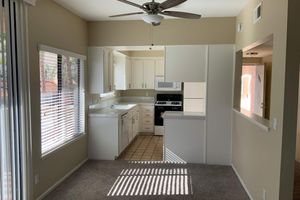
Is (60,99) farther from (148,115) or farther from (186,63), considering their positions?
(148,115)

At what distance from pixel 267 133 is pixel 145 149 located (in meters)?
3.50

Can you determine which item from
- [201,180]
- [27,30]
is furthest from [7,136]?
[201,180]

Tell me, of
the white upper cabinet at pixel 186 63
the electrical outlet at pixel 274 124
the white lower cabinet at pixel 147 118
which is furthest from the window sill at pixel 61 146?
the electrical outlet at pixel 274 124

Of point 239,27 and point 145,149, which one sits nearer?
point 239,27

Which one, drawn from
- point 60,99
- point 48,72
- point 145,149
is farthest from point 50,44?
point 145,149

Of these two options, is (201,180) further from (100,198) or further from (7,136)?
(7,136)

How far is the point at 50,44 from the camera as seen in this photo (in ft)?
11.7

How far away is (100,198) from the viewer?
3418 millimetres

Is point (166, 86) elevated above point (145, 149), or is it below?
above

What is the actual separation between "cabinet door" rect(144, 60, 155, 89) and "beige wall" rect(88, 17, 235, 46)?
2676 mm

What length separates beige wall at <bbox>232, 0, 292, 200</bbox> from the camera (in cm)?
245

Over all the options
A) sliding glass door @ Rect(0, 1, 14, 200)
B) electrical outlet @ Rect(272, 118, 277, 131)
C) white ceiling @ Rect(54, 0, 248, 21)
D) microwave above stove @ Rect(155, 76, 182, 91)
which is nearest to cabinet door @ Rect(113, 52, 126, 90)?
microwave above stove @ Rect(155, 76, 182, 91)

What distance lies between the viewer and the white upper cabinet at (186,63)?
186 inches

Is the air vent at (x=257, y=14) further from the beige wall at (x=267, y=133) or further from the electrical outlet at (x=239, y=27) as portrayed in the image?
the electrical outlet at (x=239, y=27)
